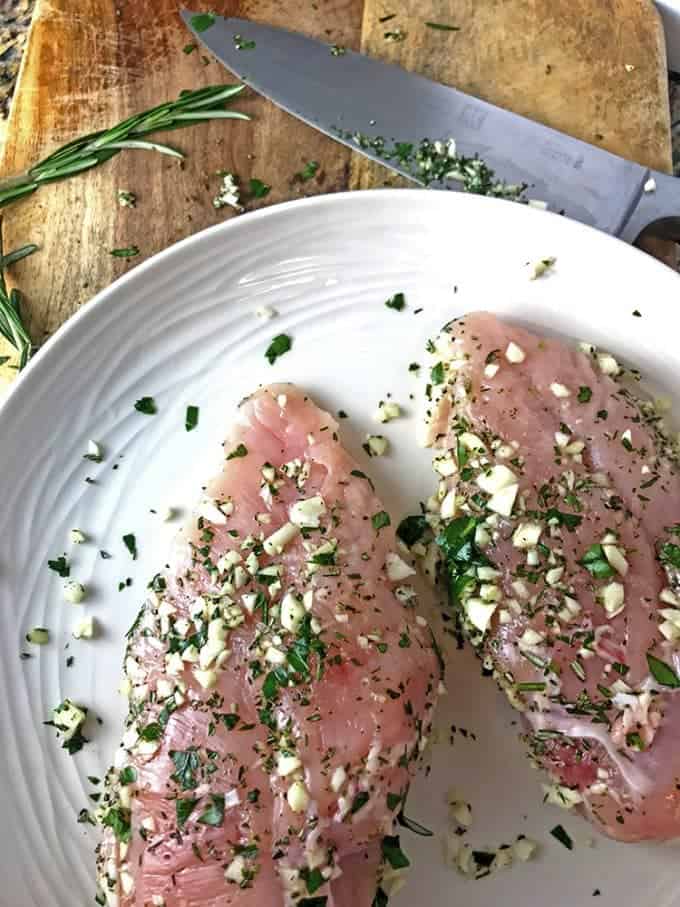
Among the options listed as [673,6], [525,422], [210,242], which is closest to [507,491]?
[525,422]

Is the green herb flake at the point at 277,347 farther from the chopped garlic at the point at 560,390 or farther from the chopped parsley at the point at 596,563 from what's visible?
the chopped parsley at the point at 596,563

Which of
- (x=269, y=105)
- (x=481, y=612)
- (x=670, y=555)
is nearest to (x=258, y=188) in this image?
(x=269, y=105)

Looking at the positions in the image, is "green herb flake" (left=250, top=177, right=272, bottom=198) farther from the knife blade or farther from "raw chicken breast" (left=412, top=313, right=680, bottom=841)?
"raw chicken breast" (left=412, top=313, right=680, bottom=841)

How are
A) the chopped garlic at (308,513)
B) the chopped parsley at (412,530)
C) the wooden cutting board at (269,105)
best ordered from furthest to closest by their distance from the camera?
the wooden cutting board at (269,105) < the chopped parsley at (412,530) < the chopped garlic at (308,513)

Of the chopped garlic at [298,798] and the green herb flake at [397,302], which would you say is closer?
the chopped garlic at [298,798]

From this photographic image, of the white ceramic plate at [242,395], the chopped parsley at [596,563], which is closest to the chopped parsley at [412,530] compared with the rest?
the white ceramic plate at [242,395]

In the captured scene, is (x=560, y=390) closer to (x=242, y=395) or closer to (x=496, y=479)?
(x=496, y=479)

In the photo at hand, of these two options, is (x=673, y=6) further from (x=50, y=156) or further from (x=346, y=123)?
(x=50, y=156)

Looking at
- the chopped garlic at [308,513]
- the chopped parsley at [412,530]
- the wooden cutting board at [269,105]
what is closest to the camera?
the chopped garlic at [308,513]
